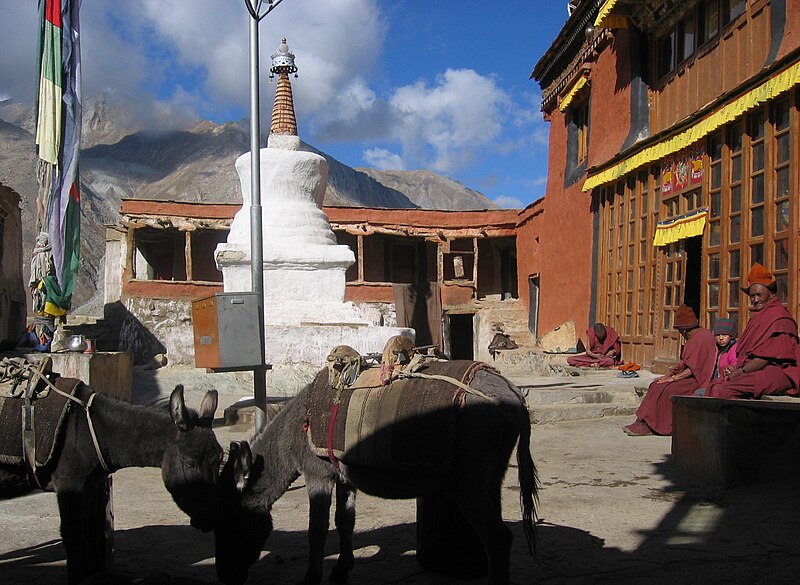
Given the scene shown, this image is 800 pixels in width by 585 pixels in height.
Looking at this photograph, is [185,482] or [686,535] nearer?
[185,482]

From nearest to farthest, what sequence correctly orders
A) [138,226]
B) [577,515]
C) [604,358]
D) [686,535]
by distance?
[686,535] → [577,515] → [604,358] → [138,226]

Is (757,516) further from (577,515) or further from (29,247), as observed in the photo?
(29,247)

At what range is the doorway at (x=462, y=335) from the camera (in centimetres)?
2688

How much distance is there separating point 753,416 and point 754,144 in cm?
555

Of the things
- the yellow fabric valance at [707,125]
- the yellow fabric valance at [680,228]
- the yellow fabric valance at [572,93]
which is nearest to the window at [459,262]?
the yellow fabric valance at [572,93]

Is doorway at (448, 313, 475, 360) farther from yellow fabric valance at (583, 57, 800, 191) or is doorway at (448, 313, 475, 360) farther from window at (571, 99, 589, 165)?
yellow fabric valance at (583, 57, 800, 191)

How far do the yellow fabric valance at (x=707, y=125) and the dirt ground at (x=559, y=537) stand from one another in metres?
5.29

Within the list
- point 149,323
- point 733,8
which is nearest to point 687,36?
point 733,8

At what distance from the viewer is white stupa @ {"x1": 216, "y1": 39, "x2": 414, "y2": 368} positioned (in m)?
12.3

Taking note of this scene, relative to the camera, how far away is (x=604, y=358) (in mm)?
13359

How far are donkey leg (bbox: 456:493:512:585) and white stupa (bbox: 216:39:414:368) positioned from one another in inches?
345

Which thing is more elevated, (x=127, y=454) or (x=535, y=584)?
(x=127, y=454)

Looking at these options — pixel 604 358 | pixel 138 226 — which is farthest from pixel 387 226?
pixel 604 358

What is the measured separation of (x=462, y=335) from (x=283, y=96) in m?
Result: 13.7
